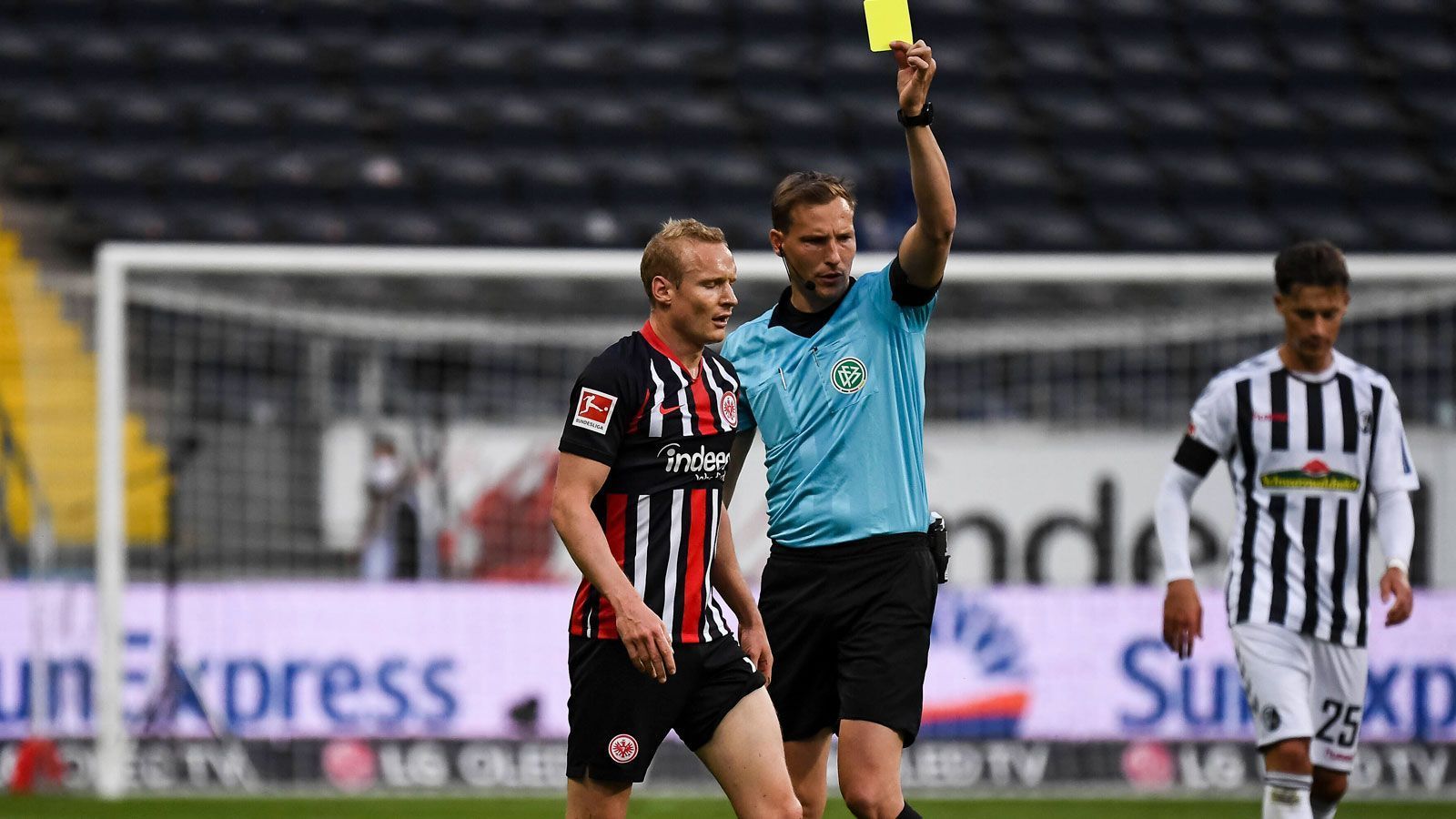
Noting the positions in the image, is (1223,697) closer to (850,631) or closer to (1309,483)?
(1309,483)

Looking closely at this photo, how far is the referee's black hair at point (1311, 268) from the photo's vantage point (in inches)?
195

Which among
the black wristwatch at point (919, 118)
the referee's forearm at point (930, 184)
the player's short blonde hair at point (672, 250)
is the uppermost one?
the black wristwatch at point (919, 118)

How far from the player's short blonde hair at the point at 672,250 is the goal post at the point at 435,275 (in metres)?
4.78

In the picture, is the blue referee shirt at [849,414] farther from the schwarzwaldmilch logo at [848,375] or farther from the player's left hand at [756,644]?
the player's left hand at [756,644]

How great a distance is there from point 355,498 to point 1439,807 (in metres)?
5.39

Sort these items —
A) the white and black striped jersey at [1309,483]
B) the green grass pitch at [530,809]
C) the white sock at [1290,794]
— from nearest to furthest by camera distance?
the white sock at [1290,794] < the white and black striped jersey at [1309,483] < the green grass pitch at [530,809]

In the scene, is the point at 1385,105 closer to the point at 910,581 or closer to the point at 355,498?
the point at 355,498

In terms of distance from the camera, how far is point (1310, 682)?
16.7ft

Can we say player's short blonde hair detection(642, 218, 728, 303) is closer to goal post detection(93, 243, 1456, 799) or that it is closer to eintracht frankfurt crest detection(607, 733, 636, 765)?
eintracht frankfurt crest detection(607, 733, 636, 765)

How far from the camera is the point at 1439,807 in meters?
8.13

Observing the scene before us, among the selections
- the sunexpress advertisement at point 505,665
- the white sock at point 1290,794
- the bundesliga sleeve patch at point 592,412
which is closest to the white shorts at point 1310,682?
the white sock at point 1290,794

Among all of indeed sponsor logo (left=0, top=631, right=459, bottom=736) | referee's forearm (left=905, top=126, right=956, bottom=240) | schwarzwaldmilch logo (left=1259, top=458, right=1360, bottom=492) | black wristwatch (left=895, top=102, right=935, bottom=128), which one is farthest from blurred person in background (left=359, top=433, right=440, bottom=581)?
black wristwatch (left=895, top=102, right=935, bottom=128)

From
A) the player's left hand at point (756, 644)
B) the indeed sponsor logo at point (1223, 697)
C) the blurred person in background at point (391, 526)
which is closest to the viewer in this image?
the player's left hand at point (756, 644)

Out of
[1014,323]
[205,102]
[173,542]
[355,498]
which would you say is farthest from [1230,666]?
[205,102]
